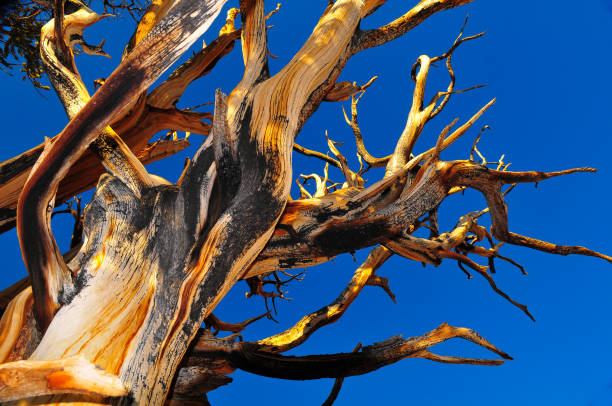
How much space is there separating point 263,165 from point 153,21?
1.99 metres

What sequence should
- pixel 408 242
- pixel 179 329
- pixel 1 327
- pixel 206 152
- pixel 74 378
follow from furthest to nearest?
pixel 408 242, pixel 206 152, pixel 1 327, pixel 179 329, pixel 74 378

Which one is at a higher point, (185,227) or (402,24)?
(402,24)

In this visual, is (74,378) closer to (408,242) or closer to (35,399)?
(35,399)

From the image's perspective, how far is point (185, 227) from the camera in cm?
172

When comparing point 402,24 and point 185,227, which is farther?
point 402,24

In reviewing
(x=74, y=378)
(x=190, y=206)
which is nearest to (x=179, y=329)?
(x=74, y=378)

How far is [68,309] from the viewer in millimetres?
1605

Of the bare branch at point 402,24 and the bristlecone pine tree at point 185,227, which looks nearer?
the bristlecone pine tree at point 185,227

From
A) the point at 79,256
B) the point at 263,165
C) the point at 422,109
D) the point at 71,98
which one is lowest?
the point at 79,256

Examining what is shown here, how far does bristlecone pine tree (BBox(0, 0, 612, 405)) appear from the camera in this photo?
1522 mm

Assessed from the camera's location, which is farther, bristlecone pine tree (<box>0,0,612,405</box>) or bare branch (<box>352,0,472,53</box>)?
bare branch (<box>352,0,472,53</box>)

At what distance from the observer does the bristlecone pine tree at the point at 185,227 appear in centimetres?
152

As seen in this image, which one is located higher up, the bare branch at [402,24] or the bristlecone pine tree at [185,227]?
the bare branch at [402,24]

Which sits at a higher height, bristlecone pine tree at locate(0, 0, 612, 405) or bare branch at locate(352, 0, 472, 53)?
bare branch at locate(352, 0, 472, 53)
